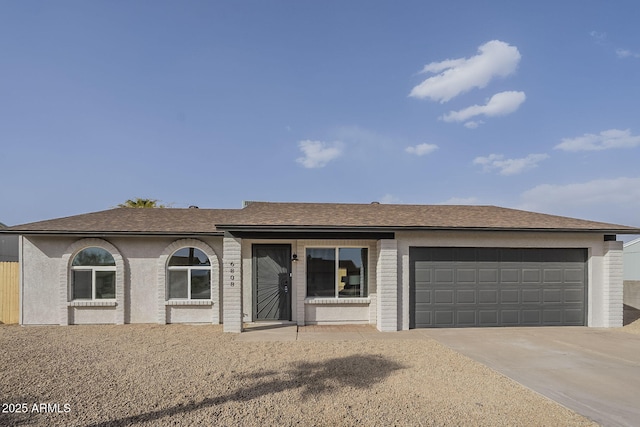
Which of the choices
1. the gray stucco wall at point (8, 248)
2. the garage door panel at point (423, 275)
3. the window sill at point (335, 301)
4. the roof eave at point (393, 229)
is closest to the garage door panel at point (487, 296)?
the garage door panel at point (423, 275)

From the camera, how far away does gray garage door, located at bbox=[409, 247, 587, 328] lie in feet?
35.7

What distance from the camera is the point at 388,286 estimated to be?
10.5 m

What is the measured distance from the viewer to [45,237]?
37.1 feet

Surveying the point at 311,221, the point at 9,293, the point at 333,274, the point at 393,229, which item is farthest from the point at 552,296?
the point at 9,293

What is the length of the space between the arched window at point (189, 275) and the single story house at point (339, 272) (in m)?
0.03

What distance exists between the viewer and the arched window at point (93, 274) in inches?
449

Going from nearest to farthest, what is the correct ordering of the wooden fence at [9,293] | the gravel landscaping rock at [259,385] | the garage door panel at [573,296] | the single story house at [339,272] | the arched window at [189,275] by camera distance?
the gravel landscaping rock at [259,385] < the single story house at [339,272] < the garage door panel at [573,296] < the arched window at [189,275] < the wooden fence at [9,293]

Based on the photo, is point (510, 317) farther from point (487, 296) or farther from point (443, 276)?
point (443, 276)

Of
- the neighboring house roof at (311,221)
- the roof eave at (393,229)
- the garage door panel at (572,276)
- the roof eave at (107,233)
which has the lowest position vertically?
the garage door panel at (572,276)

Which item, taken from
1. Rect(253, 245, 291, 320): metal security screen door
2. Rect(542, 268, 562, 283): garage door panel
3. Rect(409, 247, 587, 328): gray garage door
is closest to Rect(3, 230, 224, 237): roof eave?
Rect(253, 245, 291, 320): metal security screen door

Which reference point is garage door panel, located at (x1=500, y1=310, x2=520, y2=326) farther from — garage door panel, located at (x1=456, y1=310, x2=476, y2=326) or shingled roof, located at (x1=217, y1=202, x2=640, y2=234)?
shingled roof, located at (x1=217, y1=202, x2=640, y2=234)

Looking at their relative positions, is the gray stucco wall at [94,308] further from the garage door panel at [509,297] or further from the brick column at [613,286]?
the brick column at [613,286]

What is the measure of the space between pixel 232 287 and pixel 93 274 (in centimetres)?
475

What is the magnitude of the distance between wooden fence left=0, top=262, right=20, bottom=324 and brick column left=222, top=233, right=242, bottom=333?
7.31m
